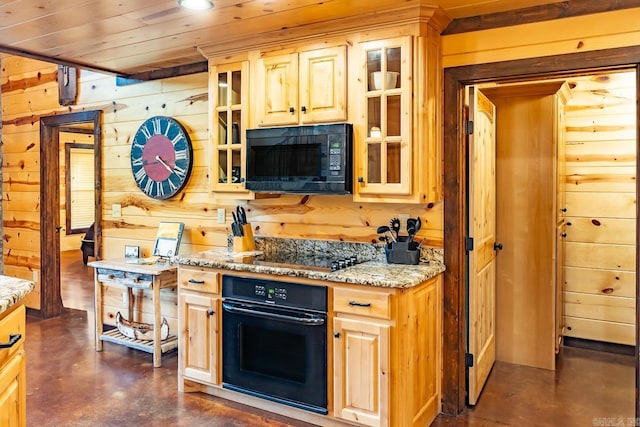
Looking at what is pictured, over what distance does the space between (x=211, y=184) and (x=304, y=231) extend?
0.72 metres

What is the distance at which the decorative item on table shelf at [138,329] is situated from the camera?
12.9 feet

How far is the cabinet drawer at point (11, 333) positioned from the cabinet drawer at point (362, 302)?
1.45m

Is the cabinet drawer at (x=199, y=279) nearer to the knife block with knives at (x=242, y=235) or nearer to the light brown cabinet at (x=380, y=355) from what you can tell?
the knife block with knives at (x=242, y=235)

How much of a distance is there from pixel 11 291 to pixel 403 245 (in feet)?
6.49

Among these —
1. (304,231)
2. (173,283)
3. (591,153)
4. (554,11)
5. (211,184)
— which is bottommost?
(173,283)

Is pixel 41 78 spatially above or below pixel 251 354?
above

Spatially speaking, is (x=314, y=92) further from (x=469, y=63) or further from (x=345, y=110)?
(x=469, y=63)

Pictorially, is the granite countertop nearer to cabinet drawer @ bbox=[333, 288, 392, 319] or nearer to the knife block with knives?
cabinet drawer @ bbox=[333, 288, 392, 319]

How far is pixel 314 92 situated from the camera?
117 inches

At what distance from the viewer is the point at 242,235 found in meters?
3.46

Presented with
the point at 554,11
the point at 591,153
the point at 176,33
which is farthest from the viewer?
the point at 591,153

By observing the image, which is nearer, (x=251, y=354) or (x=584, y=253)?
(x=251, y=354)

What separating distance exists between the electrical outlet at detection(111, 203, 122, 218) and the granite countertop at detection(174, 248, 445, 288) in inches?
60.6

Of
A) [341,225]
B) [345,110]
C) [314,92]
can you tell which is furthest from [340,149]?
[341,225]
